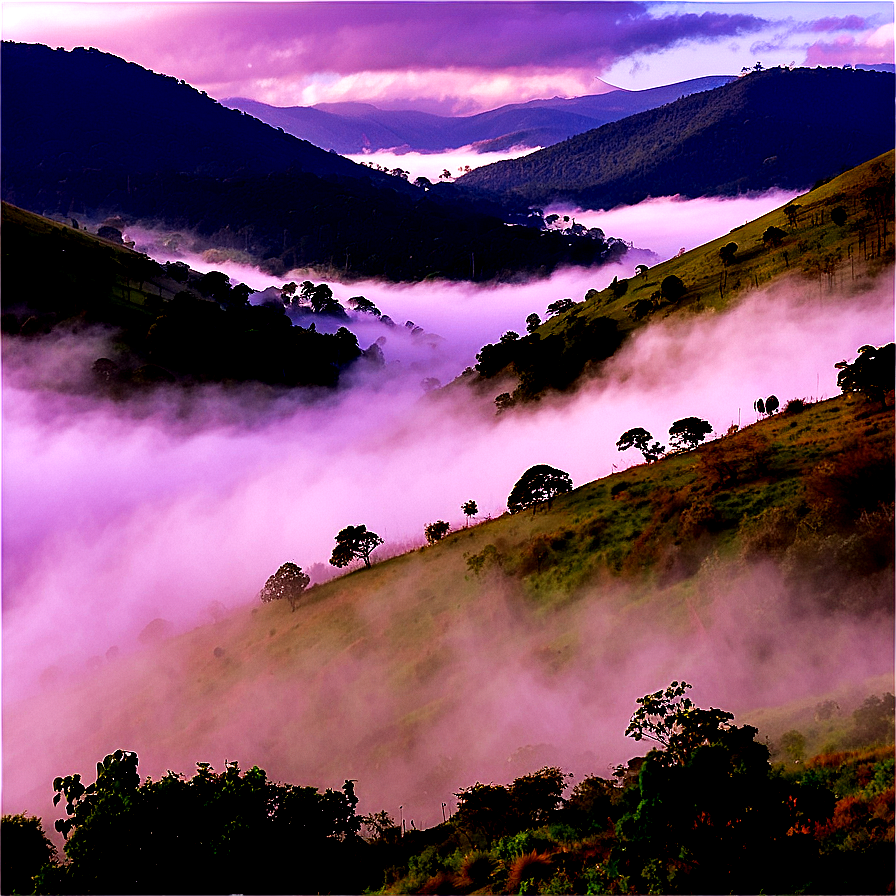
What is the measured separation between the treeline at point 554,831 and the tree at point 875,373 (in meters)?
30.5

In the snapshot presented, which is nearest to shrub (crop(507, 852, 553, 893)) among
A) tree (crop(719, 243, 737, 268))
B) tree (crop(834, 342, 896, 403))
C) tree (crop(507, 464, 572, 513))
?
tree (crop(507, 464, 572, 513))

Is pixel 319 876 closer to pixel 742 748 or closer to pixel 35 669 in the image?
pixel 742 748

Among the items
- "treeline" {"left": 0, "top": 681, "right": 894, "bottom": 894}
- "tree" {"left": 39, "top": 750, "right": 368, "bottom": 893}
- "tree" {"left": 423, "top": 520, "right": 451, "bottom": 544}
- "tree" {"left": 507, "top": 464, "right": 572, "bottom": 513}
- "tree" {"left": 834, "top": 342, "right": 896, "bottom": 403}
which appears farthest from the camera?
"tree" {"left": 423, "top": 520, "right": 451, "bottom": 544}

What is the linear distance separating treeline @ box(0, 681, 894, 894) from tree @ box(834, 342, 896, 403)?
30495 mm

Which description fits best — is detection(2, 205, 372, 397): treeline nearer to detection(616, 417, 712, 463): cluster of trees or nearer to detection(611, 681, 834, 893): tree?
detection(616, 417, 712, 463): cluster of trees

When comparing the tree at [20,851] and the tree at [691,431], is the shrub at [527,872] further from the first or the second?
the tree at [691,431]

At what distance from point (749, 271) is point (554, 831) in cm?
10033

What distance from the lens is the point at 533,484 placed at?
65.9 metres

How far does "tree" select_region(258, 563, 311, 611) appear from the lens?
73.1 m

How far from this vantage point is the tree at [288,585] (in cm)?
7312

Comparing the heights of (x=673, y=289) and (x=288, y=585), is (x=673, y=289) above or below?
above

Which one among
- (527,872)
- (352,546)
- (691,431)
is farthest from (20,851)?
(691,431)

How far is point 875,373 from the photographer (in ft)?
173

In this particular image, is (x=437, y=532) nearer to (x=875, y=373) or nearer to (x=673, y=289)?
(x=875, y=373)
